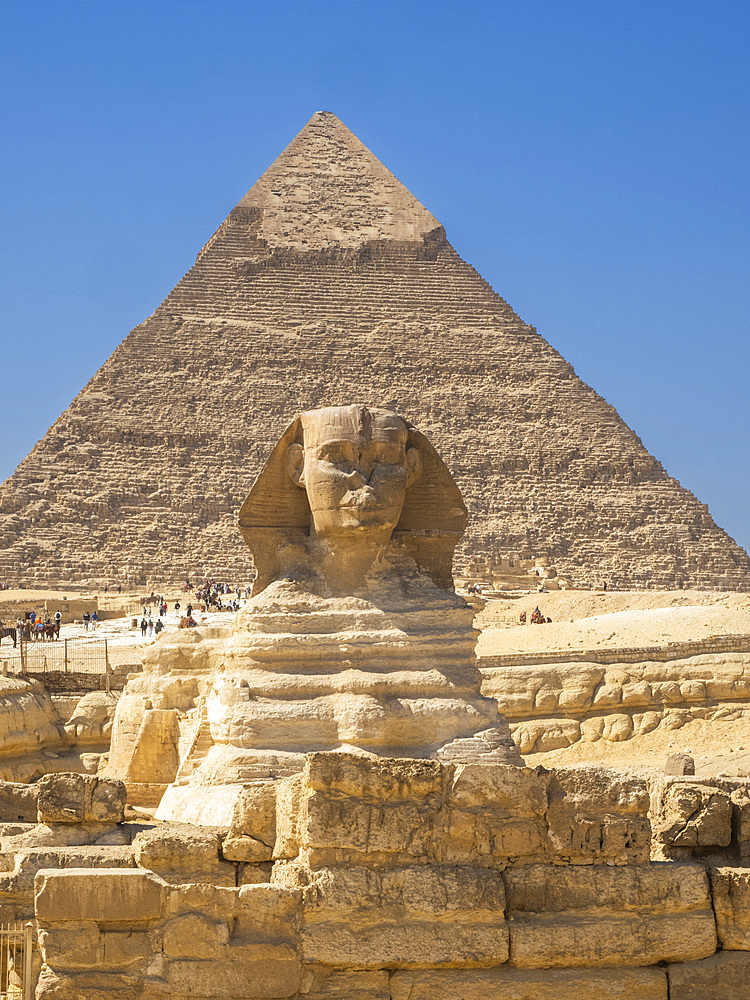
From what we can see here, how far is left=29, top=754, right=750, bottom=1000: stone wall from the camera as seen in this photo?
3117mm

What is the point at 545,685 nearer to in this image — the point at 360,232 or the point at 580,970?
the point at 580,970

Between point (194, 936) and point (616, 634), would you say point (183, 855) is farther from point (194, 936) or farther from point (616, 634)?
point (616, 634)

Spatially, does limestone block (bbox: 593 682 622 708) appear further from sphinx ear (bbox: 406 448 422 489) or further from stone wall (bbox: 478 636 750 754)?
sphinx ear (bbox: 406 448 422 489)

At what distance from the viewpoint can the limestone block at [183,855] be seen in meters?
3.41

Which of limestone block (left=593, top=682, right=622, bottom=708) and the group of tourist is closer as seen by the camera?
limestone block (left=593, top=682, right=622, bottom=708)

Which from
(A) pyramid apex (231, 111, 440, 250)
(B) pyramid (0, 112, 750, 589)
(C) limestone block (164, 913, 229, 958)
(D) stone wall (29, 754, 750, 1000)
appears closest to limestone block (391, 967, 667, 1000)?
(D) stone wall (29, 754, 750, 1000)

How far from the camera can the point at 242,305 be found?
123750 millimetres

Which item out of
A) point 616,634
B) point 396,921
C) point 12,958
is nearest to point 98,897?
point 396,921

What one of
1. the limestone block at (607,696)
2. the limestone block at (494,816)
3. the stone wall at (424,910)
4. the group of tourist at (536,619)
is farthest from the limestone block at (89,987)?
the group of tourist at (536,619)

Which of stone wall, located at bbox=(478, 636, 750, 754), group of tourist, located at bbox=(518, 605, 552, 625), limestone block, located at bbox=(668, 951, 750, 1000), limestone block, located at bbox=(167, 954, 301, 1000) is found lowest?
limestone block, located at bbox=(668, 951, 750, 1000)

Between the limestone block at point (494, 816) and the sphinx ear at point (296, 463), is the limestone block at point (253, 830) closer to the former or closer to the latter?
the limestone block at point (494, 816)

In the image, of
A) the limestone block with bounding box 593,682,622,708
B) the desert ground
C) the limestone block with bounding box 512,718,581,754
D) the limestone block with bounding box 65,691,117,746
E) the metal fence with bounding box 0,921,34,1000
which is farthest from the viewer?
the limestone block with bounding box 593,682,622,708

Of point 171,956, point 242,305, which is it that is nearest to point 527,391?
point 242,305

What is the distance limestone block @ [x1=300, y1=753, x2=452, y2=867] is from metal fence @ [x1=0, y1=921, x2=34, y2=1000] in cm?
75
